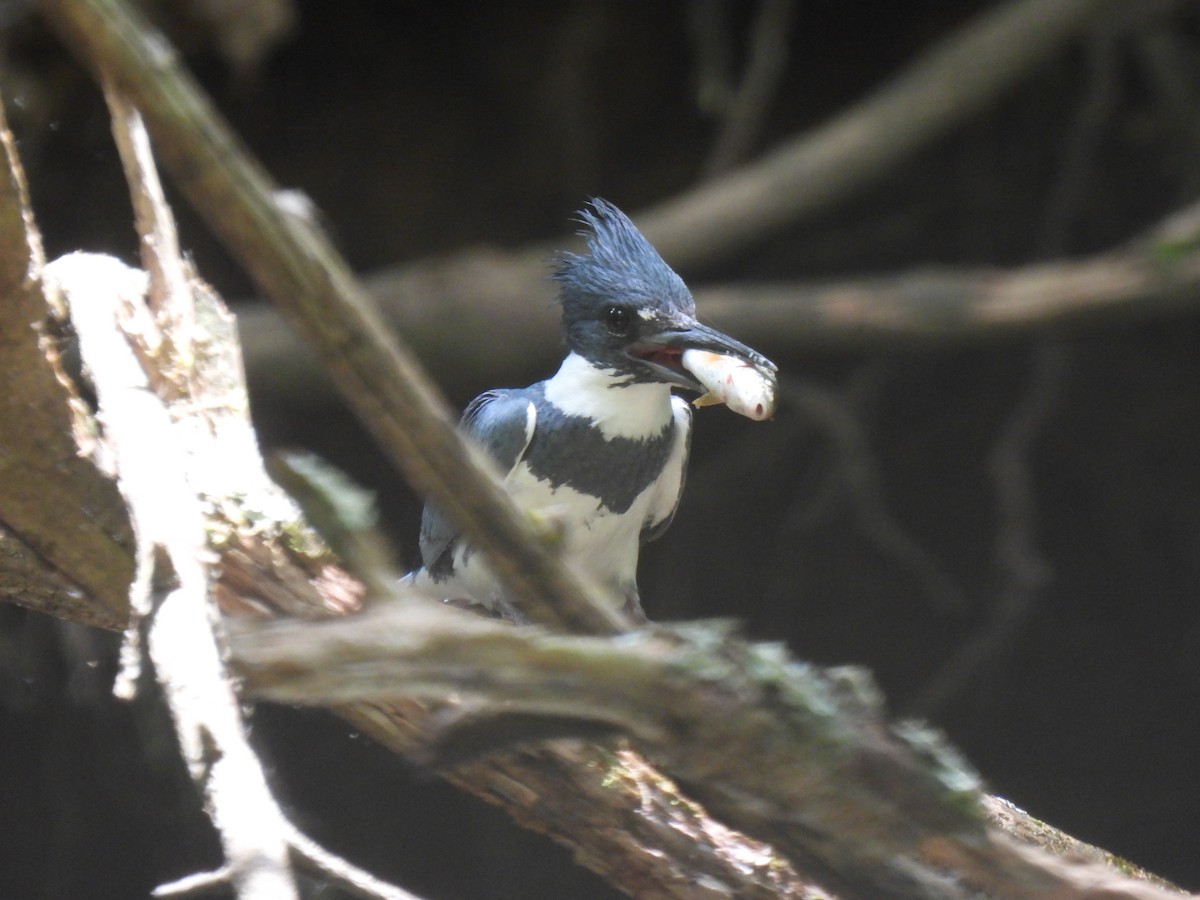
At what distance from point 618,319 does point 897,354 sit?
1452 millimetres

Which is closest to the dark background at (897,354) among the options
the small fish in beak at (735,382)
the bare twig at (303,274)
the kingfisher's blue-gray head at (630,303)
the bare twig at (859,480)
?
the bare twig at (859,480)

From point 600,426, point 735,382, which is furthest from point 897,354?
point 735,382

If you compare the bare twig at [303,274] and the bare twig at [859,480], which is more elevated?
the bare twig at [859,480]

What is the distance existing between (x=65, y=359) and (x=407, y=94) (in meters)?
1.73

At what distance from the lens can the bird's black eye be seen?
3.91ft

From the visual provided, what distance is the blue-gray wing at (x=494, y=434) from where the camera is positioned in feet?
4.43

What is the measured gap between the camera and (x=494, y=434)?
1.36 meters

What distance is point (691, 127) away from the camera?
2945 millimetres

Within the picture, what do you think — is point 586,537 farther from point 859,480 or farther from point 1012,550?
point 1012,550

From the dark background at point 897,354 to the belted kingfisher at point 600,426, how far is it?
1.02 metres

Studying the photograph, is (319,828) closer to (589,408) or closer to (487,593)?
(487,593)

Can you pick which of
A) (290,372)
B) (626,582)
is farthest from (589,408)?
(290,372)

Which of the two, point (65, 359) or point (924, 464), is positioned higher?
point (924, 464)

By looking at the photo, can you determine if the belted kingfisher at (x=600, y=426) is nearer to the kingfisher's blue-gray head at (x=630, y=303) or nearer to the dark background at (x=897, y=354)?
the kingfisher's blue-gray head at (x=630, y=303)
